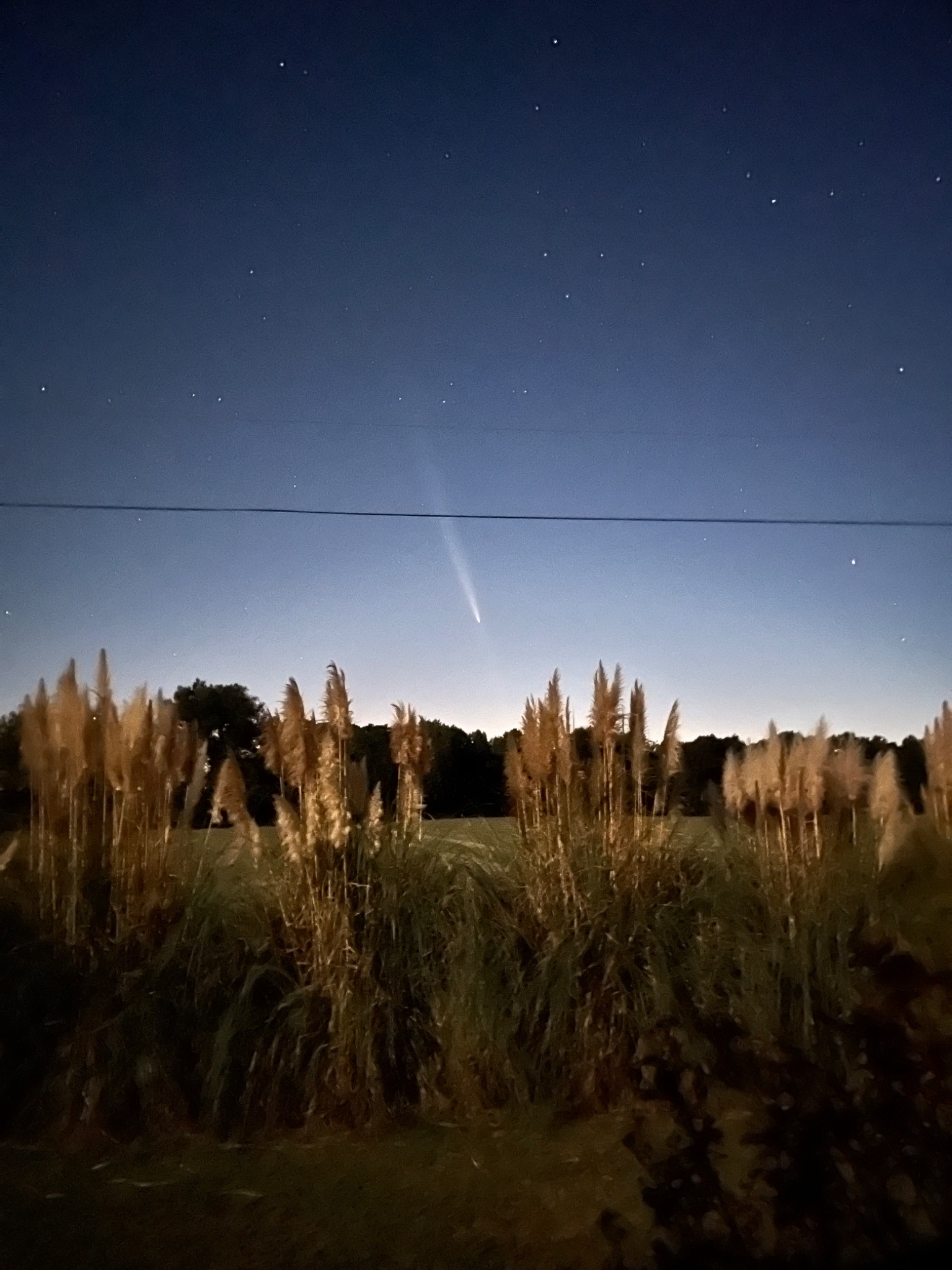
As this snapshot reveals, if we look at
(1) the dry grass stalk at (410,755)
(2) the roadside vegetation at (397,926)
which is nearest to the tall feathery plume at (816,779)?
(2) the roadside vegetation at (397,926)

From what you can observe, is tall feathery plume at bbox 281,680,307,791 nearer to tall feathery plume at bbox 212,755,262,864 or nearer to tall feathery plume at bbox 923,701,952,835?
tall feathery plume at bbox 212,755,262,864

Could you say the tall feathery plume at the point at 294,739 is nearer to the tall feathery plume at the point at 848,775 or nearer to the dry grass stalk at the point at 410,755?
the dry grass stalk at the point at 410,755

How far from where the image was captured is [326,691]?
654cm

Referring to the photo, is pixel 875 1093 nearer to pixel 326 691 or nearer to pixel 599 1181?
pixel 599 1181

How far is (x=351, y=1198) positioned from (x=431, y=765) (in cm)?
292

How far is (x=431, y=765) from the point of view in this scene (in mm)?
7008

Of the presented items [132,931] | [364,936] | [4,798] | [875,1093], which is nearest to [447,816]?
[364,936]

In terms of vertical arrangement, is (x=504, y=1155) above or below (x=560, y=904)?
below

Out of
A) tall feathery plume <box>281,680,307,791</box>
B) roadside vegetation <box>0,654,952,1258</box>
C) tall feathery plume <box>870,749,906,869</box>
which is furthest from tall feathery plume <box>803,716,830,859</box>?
tall feathery plume <box>281,680,307,791</box>

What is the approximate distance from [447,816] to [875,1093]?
426cm

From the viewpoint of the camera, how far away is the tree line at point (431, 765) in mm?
7027

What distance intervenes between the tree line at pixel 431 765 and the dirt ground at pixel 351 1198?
72.5 inches

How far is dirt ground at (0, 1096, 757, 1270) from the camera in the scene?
397 cm

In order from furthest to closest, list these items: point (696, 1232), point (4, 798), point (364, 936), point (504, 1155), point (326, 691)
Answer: point (4, 798)
point (326, 691)
point (364, 936)
point (504, 1155)
point (696, 1232)
